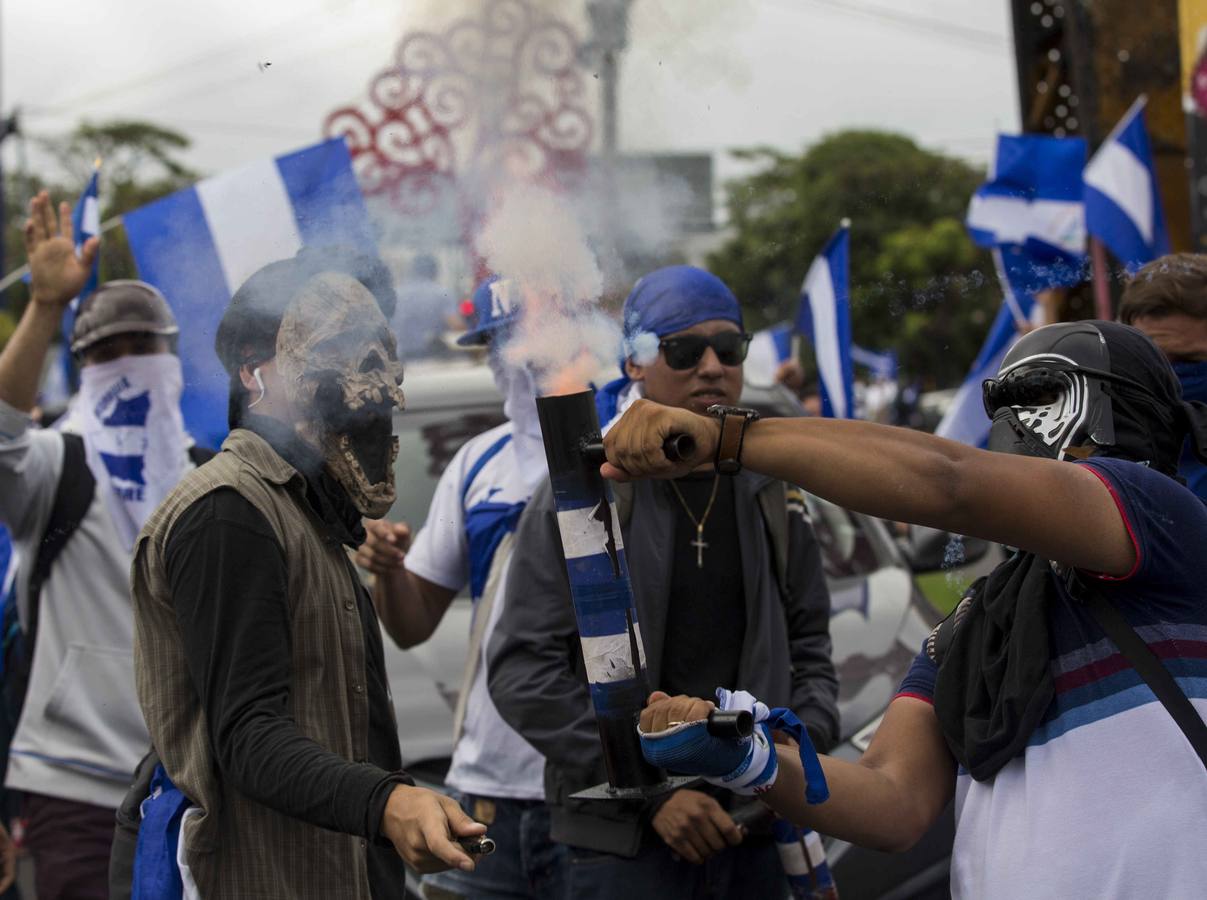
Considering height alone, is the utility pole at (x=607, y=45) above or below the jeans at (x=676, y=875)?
above

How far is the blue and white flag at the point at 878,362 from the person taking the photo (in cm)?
1557

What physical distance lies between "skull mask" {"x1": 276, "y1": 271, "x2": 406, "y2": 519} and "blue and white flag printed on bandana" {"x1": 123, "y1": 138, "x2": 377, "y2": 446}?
599 mm

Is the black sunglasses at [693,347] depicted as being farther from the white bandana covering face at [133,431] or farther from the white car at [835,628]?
the white bandana covering face at [133,431]

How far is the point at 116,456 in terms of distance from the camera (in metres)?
3.79

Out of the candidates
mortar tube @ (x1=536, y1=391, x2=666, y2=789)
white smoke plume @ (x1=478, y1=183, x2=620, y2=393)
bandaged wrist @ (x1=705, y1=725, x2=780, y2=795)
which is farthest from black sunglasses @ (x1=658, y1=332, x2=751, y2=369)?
bandaged wrist @ (x1=705, y1=725, x2=780, y2=795)

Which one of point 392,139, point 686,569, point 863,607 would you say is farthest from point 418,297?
point 863,607

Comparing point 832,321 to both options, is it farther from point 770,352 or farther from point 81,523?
point 81,523

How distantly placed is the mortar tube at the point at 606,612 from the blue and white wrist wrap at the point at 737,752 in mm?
113

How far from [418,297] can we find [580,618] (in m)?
1.22

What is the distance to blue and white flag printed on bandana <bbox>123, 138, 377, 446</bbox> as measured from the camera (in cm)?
332

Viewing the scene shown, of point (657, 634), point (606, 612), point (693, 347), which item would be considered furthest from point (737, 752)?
point (693, 347)

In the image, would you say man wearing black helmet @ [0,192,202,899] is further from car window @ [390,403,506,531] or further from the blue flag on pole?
the blue flag on pole

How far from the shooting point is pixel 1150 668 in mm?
1955

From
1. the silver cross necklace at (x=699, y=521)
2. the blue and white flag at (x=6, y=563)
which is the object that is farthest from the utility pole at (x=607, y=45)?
the blue and white flag at (x=6, y=563)
